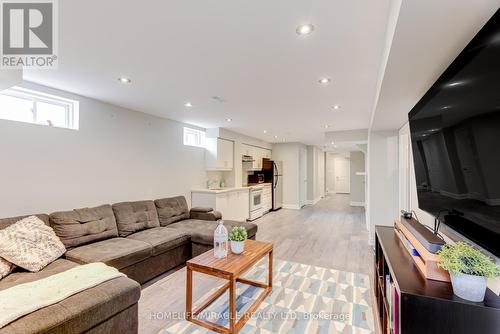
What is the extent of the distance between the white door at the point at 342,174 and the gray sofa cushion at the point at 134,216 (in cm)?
1063

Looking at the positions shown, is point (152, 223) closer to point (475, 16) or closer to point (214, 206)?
point (214, 206)

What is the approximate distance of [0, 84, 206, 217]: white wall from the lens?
8.23 feet

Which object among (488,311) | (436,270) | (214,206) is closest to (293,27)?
(436,270)

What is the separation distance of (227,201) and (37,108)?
11.6 feet

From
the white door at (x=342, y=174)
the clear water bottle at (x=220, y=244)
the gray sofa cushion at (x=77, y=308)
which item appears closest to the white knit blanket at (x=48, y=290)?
the gray sofa cushion at (x=77, y=308)

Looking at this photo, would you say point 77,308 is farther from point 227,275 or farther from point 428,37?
point 428,37

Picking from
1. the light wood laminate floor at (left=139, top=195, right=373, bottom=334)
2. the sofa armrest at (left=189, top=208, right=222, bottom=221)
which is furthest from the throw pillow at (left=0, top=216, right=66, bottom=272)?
the sofa armrest at (left=189, top=208, right=222, bottom=221)

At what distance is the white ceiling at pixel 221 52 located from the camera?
141cm

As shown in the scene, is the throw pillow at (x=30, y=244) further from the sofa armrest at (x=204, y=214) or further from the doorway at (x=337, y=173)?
the doorway at (x=337, y=173)

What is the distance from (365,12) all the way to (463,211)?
1.27 metres

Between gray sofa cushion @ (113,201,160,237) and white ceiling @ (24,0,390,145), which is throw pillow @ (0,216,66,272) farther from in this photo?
white ceiling @ (24,0,390,145)

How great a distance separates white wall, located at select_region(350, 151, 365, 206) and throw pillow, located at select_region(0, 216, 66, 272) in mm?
8748

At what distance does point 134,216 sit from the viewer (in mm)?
3350

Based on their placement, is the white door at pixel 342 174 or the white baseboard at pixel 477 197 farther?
the white door at pixel 342 174
